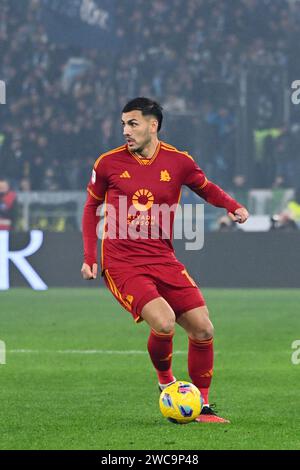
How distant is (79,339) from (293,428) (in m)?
5.72

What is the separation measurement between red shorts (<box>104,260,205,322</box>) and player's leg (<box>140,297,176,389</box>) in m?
0.08

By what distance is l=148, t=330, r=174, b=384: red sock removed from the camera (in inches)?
280

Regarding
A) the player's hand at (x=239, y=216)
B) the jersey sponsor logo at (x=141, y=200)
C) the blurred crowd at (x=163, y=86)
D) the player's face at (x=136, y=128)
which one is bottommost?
the player's hand at (x=239, y=216)

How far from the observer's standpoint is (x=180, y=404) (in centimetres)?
672

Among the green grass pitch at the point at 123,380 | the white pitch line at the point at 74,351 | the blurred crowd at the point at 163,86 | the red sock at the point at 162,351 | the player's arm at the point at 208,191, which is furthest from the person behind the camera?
the blurred crowd at the point at 163,86

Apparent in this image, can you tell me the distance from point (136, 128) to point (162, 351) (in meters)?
1.41

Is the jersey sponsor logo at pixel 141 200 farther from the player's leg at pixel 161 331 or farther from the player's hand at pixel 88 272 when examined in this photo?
the player's leg at pixel 161 331

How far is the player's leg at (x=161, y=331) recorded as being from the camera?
686 cm

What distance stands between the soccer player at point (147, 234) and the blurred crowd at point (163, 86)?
13766 millimetres

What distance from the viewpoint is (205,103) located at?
23.4 meters

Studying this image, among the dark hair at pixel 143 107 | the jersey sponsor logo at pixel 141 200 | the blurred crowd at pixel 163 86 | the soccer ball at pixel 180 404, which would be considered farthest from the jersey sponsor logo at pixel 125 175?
the blurred crowd at pixel 163 86

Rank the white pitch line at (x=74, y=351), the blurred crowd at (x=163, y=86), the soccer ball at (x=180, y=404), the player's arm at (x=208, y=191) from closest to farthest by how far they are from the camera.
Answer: the soccer ball at (x=180, y=404), the player's arm at (x=208, y=191), the white pitch line at (x=74, y=351), the blurred crowd at (x=163, y=86)

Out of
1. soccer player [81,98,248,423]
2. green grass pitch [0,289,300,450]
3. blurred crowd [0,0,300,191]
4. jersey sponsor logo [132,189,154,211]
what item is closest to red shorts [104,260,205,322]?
soccer player [81,98,248,423]
